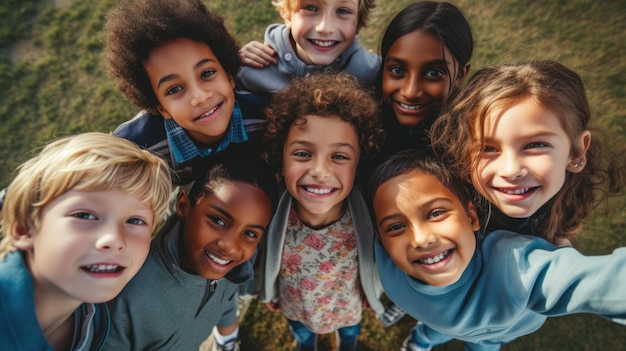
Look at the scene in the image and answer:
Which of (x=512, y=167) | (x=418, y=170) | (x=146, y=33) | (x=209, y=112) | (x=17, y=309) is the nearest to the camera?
(x=17, y=309)

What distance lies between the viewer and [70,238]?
1394mm

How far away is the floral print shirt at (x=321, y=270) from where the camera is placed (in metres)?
1.98

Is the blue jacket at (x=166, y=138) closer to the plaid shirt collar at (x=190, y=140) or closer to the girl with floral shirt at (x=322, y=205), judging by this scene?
the plaid shirt collar at (x=190, y=140)

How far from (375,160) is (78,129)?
265cm

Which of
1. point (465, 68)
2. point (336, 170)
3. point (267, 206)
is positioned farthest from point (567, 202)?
point (267, 206)

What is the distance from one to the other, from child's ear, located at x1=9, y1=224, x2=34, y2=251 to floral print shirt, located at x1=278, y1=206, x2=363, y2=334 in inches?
40.7

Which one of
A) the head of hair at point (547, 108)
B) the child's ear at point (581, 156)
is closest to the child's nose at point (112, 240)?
the head of hair at point (547, 108)

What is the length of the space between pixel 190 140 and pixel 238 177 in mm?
501

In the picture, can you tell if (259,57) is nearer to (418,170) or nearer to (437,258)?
(418,170)

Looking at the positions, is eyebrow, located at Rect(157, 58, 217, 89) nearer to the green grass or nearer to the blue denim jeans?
the blue denim jeans

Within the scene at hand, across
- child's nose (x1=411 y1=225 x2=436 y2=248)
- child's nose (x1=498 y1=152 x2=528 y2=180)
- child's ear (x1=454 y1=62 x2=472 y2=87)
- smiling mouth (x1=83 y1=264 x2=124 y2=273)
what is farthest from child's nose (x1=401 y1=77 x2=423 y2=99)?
smiling mouth (x1=83 y1=264 x2=124 y2=273)

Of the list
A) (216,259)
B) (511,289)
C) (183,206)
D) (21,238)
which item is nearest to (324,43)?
(183,206)

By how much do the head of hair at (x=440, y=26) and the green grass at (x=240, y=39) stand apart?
1.30m

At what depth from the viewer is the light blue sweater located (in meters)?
1.27
